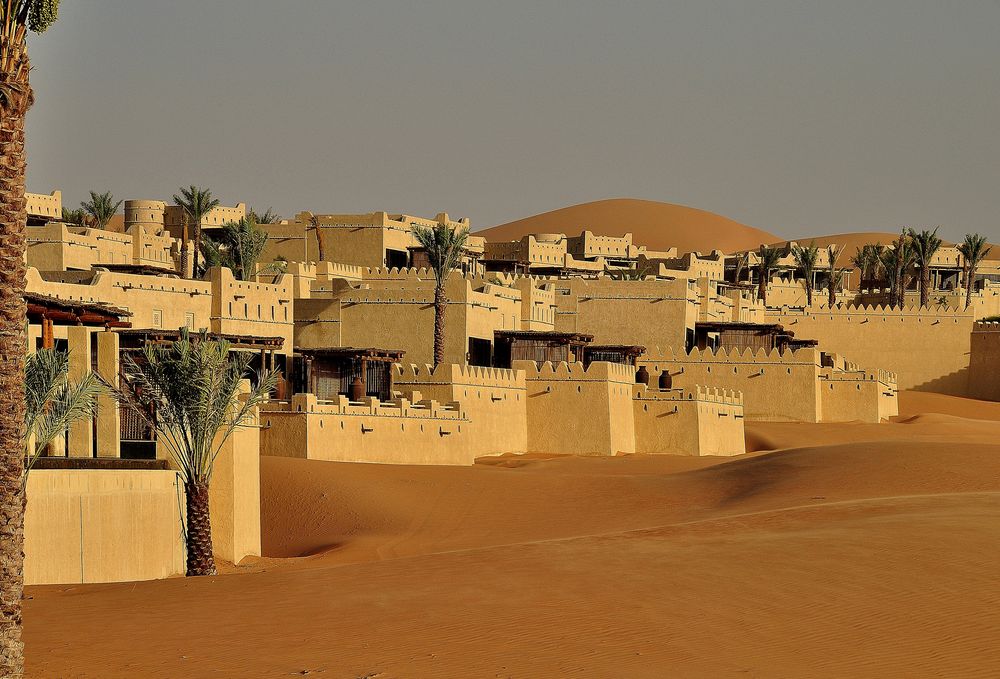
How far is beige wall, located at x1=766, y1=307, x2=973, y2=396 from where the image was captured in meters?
68.9

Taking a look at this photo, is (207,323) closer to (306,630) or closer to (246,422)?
(246,422)

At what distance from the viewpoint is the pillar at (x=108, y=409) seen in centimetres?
2769

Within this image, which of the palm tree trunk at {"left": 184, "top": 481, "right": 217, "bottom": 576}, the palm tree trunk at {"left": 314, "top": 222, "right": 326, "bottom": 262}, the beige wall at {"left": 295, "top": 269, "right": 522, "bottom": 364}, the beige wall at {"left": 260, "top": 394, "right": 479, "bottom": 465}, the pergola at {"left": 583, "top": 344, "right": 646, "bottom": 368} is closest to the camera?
the palm tree trunk at {"left": 184, "top": 481, "right": 217, "bottom": 576}

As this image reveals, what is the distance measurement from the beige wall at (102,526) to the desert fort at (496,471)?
51mm

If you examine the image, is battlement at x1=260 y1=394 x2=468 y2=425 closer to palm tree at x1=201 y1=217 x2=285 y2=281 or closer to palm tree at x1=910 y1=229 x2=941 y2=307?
palm tree at x1=201 y1=217 x2=285 y2=281

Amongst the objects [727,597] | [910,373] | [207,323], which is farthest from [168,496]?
[910,373]

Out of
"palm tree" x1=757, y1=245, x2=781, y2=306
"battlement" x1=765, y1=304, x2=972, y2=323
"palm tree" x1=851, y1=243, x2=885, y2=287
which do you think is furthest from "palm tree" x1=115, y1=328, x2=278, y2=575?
"palm tree" x1=851, y1=243, x2=885, y2=287

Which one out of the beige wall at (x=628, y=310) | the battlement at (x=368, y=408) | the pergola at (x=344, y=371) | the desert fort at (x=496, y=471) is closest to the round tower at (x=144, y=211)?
the desert fort at (x=496, y=471)

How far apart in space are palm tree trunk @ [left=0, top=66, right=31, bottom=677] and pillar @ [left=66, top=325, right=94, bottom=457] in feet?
37.6

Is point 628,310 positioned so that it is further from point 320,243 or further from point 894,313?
point 894,313

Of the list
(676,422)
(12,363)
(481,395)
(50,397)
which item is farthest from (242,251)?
(12,363)

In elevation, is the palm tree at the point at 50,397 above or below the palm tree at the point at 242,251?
below

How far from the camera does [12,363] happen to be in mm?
15133

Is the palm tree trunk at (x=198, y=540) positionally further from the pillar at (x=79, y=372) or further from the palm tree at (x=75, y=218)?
the palm tree at (x=75, y=218)
